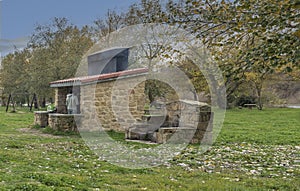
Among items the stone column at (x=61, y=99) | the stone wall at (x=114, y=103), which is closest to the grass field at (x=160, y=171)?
the stone wall at (x=114, y=103)

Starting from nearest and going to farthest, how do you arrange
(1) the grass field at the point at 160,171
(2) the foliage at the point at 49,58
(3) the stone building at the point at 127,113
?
(1) the grass field at the point at 160,171 < (3) the stone building at the point at 127,113 < (2) the foliage at the point at 49,58

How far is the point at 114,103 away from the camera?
11.5 meters

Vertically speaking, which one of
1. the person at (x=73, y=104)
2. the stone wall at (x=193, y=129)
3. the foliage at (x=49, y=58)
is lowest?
the stone wall at (x=193, y=129)

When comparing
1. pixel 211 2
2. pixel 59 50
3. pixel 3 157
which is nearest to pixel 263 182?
pixel 211 2

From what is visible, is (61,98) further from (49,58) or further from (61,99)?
(49,58)

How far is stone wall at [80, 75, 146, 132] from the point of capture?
11.1 meters

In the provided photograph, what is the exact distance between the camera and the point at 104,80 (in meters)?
11.5

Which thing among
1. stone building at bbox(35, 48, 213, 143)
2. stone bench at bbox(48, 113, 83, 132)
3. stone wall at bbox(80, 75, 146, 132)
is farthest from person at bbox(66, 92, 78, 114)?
stone bench at bbox(48, 113, 83, 132)

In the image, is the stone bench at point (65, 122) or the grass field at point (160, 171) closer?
the grass field at point (160, 171)

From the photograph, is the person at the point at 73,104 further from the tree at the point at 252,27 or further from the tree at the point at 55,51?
the tree at the point at 55,51

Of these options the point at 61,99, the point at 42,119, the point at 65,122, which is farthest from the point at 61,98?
the point at 65,122

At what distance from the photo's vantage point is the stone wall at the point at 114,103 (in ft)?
36.6

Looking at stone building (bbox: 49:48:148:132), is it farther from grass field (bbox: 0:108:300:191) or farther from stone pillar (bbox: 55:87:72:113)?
grass field (bbox: 0:108:300:191)

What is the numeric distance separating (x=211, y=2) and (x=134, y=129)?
5782mm
